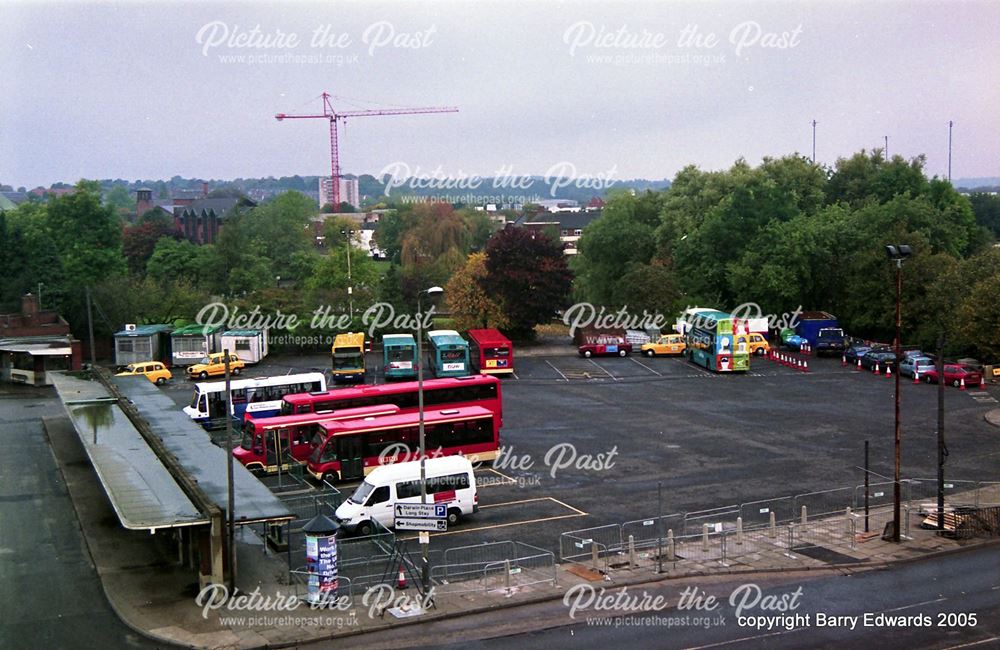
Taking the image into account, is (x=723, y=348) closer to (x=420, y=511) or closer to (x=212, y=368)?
(x=212, y=368)

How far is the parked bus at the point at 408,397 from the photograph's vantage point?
32.9 metres

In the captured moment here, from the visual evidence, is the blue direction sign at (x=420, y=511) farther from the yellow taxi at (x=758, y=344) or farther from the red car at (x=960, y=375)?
the yellow taxi at (x=758, y=344)

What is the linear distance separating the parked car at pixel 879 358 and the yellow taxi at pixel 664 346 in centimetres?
1021

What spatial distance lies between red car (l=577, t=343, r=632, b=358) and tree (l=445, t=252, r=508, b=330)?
255 inches

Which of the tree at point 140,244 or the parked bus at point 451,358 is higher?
the tree at point 140,244

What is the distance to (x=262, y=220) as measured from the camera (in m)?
93.6

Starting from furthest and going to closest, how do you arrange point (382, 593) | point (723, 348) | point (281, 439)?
point (723, 348)
point (281, 439)
point (382, 593)

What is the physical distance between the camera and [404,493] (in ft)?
82.9

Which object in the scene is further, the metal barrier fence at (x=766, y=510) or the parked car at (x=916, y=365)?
the parked car at (x=916, y=365)

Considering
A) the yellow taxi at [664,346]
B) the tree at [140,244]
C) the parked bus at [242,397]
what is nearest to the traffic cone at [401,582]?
the parked bus at [242,397]

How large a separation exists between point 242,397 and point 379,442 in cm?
1058

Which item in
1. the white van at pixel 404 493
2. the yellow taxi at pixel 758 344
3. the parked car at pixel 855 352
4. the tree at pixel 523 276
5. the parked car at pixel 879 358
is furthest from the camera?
the tree at pixel 523 276

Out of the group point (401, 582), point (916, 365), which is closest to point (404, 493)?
point (401, 582)

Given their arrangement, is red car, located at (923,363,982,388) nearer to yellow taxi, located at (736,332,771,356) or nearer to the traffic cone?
yellow taxi, located at (736,332,771,356)
